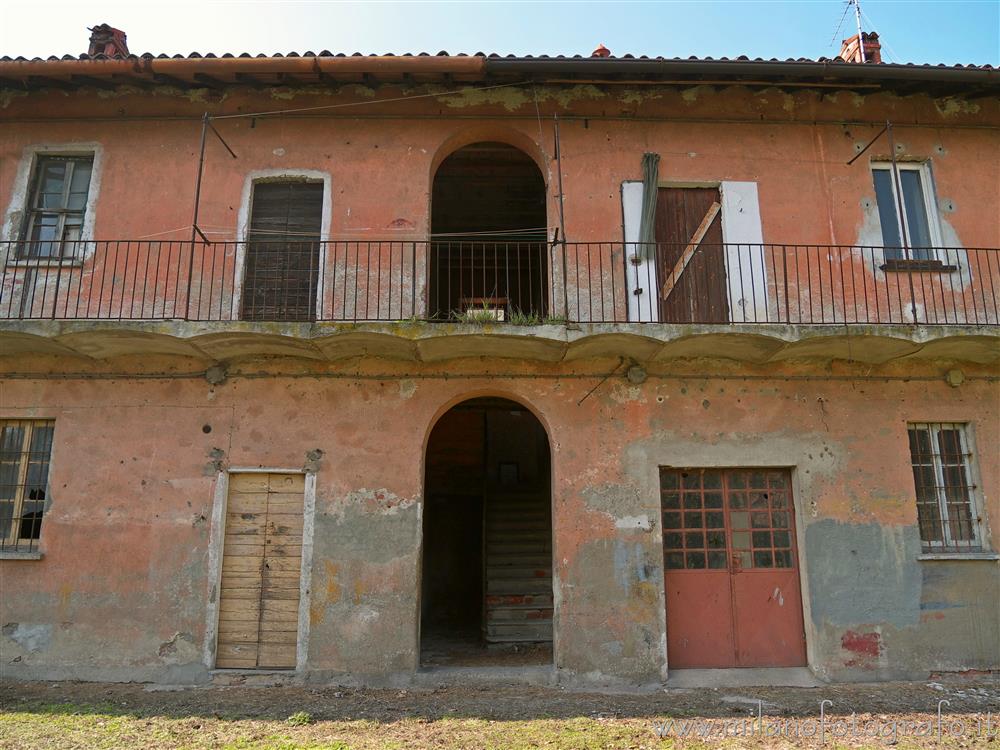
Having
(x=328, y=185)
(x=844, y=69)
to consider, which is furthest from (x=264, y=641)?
(x=844, y=69)

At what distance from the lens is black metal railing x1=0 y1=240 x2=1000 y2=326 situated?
30.1 ft

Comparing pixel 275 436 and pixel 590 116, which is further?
pixel 590 116

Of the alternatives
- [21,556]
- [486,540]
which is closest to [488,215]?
[486,540]

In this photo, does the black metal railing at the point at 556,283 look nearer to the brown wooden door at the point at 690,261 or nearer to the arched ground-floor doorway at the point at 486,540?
the brown wooden door at the point at 690,261

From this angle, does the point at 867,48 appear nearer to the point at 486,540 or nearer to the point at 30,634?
the point at 486,540

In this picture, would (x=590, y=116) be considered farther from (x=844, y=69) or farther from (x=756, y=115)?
(x=844, y=69)

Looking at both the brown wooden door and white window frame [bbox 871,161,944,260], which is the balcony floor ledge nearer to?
the brown wooden door

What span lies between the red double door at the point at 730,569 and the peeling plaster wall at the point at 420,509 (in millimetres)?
270

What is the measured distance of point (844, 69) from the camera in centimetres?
917

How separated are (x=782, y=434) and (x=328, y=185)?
6.71 metres

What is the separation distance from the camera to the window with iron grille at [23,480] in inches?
343

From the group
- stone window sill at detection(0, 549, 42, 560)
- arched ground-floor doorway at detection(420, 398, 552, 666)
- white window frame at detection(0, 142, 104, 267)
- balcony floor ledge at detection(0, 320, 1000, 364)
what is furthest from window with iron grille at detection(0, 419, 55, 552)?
arched ground-floor doorway at detection(420, 398, 552, 666)

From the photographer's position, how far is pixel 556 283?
9.21 metres

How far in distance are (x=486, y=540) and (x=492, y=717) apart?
470 centimetres
